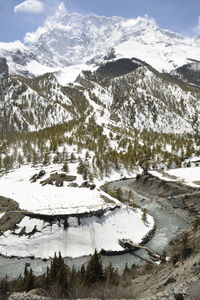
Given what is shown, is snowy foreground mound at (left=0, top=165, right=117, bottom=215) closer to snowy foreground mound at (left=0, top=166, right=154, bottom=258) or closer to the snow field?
snowy foreground mound at (left=0, top=166, right=154, bottom=258)

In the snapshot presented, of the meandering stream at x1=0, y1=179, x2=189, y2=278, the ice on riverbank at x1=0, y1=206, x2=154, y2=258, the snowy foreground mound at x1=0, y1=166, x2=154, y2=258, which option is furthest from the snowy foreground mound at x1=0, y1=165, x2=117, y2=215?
the meandering stream at x1=0, y1=179, x2=189, y2=278

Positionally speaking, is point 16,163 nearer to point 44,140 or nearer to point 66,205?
point 44,140

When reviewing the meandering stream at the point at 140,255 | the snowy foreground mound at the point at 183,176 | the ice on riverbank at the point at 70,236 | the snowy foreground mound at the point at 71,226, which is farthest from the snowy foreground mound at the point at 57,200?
the snowy foreground mound at the point at 183,176

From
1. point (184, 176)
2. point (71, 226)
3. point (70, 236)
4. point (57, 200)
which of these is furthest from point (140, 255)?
point (184, 176)

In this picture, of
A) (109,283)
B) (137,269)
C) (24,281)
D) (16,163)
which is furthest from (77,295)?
(16,163)

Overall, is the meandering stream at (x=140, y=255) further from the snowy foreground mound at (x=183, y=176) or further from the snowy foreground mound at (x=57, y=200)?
the snowy foreground mound at (x=183, y=176)
